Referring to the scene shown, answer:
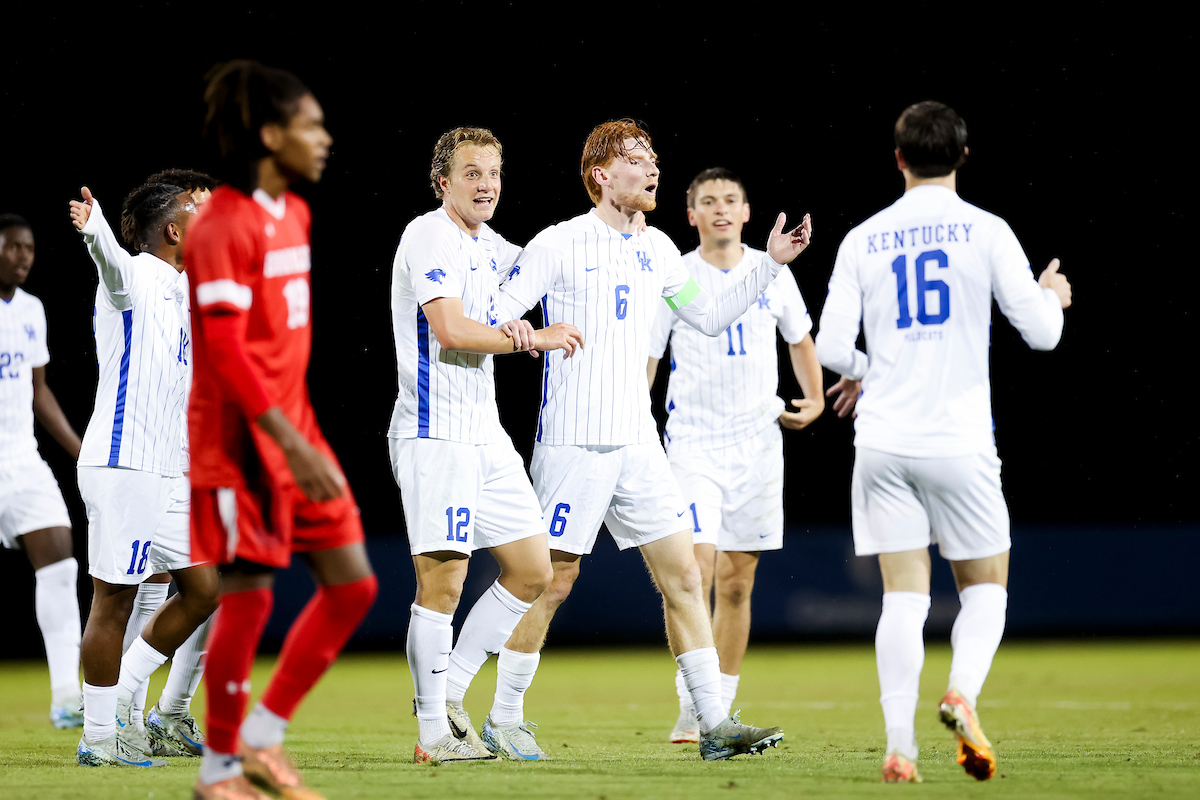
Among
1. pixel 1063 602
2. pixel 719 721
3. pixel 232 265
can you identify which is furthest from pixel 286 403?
pixel 1063 602

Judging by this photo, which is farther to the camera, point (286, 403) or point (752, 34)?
point (752, 34)

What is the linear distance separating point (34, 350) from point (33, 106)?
8.99 metres

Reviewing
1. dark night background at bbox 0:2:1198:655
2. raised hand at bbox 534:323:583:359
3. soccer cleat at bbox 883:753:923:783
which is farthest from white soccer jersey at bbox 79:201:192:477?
dark night background at bbox 0:2:1198:655

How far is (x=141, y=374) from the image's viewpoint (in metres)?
5.28

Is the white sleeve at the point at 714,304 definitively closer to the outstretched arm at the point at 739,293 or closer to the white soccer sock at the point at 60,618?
the outstretched arm at the point at 739,293

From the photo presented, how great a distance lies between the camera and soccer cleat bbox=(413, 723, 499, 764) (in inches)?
186

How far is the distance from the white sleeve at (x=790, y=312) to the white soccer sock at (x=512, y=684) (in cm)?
257

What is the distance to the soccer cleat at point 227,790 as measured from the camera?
3238 millimetres

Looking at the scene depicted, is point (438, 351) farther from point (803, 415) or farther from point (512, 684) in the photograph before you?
point (803, 415)

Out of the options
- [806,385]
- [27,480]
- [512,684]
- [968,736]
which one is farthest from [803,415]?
[27,480]

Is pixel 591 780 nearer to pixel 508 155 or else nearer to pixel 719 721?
pixel 719 721

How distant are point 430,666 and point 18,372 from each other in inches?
106

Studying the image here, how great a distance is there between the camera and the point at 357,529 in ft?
11.6

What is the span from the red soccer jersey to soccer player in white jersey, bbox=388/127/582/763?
1303mm
